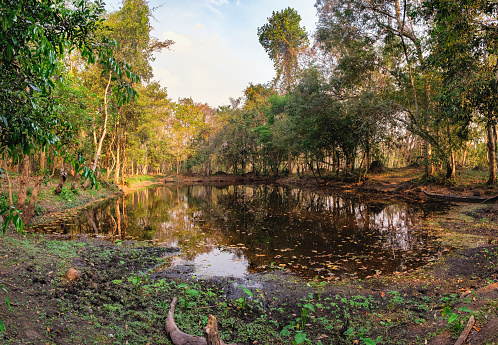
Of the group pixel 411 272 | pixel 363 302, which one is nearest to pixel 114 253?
pixel 363 302

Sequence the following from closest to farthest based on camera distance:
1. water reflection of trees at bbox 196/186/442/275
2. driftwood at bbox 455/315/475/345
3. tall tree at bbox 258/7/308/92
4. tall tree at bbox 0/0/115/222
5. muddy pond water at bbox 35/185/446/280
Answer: tall tree at bbox 0/0/115/222
driftwood at bbox 455/315/475/345
muddy pond water at bbox 35/185/446/280
water reflection of trees at bbox 196/186/442/275
tall tree at bbox 258/7/308/92

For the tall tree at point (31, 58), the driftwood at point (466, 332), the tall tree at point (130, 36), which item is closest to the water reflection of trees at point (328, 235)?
the driftwood at point (466, 332)

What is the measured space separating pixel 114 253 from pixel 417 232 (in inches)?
398

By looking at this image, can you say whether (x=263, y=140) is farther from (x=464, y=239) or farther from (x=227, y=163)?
(x=464, y=239)

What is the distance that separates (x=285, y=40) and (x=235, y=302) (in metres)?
45.1

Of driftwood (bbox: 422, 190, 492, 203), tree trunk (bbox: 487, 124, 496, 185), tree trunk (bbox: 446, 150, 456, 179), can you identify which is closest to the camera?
driftwood (bbox: 422, 190, 492, 203)

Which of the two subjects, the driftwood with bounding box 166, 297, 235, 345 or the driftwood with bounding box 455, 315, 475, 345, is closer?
the driftwood with bounding box 166, 297, 235, 345

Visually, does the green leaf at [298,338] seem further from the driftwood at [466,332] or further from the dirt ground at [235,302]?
the driftwood at [466,332]

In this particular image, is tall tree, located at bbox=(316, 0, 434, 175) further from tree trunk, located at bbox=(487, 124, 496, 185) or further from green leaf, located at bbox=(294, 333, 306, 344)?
green leaf, located at bbox=(294, 333, 306, 344)

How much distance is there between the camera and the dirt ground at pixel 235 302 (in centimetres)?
347

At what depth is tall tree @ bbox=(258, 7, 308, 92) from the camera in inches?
1702

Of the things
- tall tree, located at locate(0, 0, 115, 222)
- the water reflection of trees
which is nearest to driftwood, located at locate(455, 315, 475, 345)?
the water reflection of trees

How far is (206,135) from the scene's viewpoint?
50531 millimetres

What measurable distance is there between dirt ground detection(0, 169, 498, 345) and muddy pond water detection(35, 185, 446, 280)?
690mm
